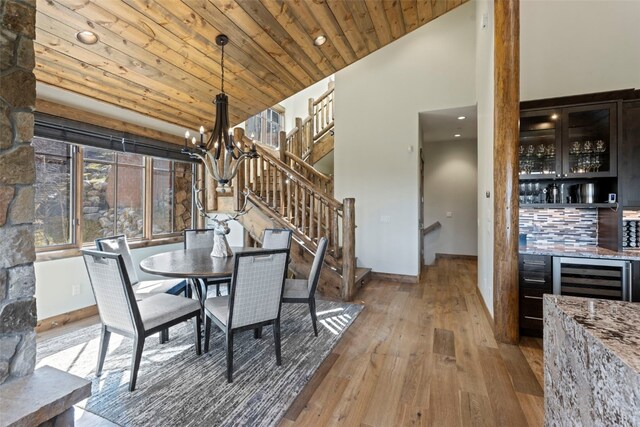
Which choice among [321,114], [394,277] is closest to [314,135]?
[321,114]

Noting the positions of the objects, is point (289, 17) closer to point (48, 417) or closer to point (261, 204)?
A: point (261, 204)

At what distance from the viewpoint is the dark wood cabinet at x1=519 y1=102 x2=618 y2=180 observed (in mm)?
2826

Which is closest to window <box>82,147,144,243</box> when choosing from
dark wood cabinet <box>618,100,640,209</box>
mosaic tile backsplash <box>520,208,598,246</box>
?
mosaic tile backsplash <box>520,208,598,246</box>

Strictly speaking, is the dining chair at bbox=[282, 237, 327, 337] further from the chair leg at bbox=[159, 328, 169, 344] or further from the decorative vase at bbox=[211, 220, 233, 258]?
the chair leg at bbox=[159, 328, 169, 344]

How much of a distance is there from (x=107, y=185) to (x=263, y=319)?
10.1 ft

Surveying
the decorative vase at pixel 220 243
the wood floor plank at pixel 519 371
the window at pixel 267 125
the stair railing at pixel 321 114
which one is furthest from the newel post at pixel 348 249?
the window at pixel 267 125

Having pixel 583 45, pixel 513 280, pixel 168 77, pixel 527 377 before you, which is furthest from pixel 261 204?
pixel 583 45

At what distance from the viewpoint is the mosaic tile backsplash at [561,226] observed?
3.15 m

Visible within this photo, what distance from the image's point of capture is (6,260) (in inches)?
45.3

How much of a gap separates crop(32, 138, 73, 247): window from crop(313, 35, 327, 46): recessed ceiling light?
3164 mm

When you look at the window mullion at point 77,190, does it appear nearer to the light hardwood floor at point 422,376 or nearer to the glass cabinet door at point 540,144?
the light hardwood floor at point 422,376

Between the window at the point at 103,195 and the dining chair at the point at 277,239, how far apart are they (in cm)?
208

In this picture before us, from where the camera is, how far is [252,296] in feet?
7.11

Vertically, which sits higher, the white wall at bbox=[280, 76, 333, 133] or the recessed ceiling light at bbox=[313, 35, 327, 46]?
the white wall at bbox=[280, 76, 333, 133]
